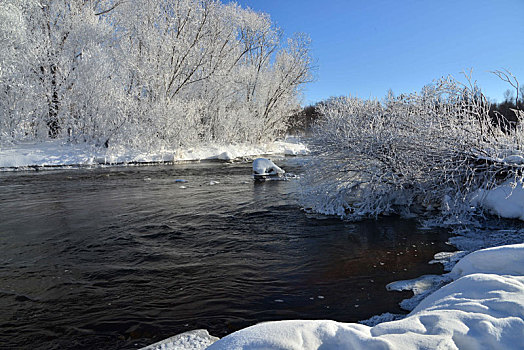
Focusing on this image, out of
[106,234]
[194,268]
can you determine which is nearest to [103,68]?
[106,234]

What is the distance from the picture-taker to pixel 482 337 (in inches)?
93.4

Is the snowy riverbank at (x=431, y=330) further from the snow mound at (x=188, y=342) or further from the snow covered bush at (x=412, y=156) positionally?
the snow covered bush at (x=412, y=156)

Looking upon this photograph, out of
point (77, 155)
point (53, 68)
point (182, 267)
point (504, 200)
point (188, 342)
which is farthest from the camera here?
point (53, 68)

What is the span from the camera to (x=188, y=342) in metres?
3.45

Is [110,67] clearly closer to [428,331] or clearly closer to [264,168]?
[264,168]

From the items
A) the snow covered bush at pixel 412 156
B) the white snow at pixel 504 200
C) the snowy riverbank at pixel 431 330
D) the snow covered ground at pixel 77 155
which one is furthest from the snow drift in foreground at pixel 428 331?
the snow covered ground at pixel 77 155

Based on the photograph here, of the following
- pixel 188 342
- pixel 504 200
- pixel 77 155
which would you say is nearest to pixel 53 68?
pixel 77 155

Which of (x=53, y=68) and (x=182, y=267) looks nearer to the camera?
(x=182, y=267)

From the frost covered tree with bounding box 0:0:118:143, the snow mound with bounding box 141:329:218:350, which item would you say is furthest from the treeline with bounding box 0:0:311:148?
the snow mound with bounding box 141:329:218:350

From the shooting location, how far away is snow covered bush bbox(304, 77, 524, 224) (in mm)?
7875

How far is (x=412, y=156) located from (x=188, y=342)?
6694 mm

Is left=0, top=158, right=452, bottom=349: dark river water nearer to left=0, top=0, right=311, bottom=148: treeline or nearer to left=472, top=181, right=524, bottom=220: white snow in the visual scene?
left=472, top=181, right=524, bottom=220: white snow

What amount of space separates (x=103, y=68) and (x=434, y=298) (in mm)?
23864

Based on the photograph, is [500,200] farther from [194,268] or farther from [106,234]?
[106,234]
